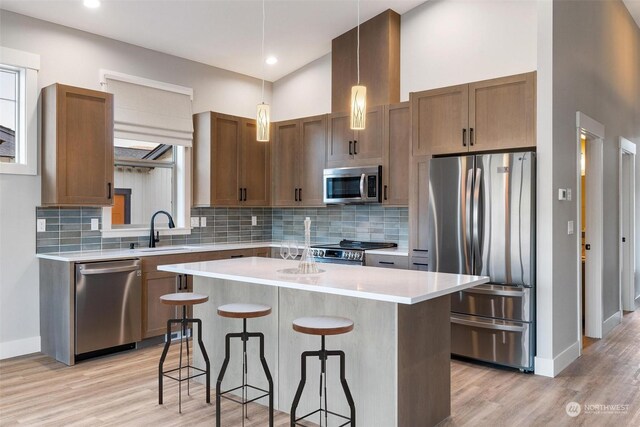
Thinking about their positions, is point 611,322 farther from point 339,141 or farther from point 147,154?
point 147,154

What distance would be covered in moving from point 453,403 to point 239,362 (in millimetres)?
1456

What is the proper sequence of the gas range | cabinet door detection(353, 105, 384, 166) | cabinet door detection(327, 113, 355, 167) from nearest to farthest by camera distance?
1. the gas range
2. cabinet door detection(353, 105, 384, 166)
3. cabinet door detection(327, 113, 355, 167)

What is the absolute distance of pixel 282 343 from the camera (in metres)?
3.09

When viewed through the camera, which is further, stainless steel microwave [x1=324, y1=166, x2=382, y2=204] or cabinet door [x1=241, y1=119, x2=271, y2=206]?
cabinet door [x1=241, y1=119, x2=271, y2=206]

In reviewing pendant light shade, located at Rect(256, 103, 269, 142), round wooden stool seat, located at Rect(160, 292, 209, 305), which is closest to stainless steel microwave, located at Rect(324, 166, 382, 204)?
pendant light shade, located at Rect(256, 103, 269, 142)

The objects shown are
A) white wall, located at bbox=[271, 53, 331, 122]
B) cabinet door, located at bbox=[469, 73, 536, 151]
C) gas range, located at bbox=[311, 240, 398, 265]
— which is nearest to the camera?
cabinet door, located at bbox=[469, 73, 536, 151]

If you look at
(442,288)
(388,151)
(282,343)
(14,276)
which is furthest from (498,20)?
(14,276)

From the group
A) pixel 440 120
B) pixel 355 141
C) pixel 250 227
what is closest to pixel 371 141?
pixel 355 141

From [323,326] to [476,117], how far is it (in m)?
2.57

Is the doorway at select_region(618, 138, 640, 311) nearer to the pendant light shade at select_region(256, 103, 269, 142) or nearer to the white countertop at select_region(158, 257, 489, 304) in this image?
the white countertop at select_region(158, 257, 489, 304)

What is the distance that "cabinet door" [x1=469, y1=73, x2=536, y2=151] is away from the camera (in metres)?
3.85

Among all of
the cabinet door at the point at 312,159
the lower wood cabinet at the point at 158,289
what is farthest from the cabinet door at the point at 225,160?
the lower wood cabinet at the point at 158,289

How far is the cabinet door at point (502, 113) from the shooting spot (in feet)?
12.6

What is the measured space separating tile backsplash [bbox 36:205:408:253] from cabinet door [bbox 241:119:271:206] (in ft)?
1.29
